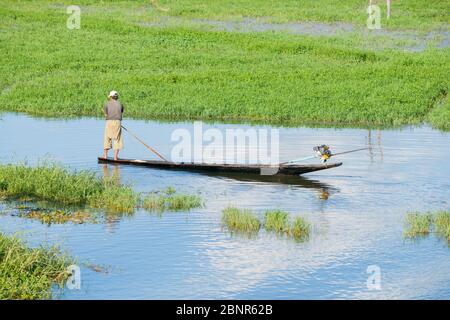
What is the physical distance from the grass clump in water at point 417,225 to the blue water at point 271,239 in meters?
0.21

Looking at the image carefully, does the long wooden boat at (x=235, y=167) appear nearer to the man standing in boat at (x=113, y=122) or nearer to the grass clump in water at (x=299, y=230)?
the man standing in boat at (x=113, y=122)

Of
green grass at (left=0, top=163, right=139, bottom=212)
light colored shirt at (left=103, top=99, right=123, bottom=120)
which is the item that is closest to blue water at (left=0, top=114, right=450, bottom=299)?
green grass at (left=0, top=163, right=139, bottom=212)

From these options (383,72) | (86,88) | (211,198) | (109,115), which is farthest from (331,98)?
(211,198)

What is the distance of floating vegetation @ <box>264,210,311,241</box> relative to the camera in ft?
58.7

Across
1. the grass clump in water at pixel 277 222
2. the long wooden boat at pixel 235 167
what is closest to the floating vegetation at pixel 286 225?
the grass clump in water at pixel 277 222

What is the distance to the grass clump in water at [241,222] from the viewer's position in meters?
18.2

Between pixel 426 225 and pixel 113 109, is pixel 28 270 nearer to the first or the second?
pixel 426 225

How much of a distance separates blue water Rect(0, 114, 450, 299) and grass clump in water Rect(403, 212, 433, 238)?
0.21m

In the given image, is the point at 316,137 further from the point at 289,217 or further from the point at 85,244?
the point at 85,244

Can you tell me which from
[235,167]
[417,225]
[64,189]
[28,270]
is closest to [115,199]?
[64,189]

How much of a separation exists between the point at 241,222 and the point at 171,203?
7.52 ft

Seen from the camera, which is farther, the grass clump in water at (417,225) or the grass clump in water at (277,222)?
the grass clump in water at (277,222)

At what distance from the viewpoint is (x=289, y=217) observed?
19000mm

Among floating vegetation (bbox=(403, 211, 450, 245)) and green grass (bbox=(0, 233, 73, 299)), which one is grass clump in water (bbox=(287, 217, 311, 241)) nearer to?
floating vegetation (bbox=(403, 211, 450, 245))
